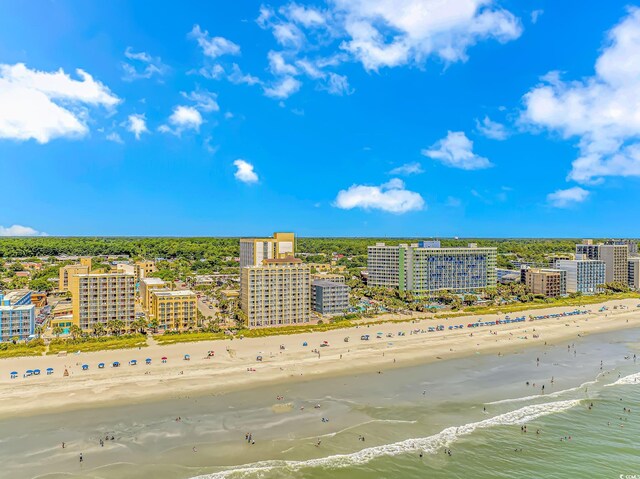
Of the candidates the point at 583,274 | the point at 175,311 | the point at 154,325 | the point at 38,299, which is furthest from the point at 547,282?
the point at 38,299

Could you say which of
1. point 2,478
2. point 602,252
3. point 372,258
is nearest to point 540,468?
point 2,478

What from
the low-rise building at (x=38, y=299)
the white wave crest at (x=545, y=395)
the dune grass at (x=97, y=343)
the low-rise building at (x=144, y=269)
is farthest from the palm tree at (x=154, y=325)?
the low-rise building at (x=144, y=269)

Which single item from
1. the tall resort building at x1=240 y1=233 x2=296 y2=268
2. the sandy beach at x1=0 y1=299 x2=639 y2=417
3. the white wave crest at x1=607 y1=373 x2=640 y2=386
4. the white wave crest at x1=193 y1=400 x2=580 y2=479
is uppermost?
the tall resort building at x1=240 y1=233 x2=296 y2=268

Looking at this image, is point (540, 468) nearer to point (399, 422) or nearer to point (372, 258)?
point (399, 422)

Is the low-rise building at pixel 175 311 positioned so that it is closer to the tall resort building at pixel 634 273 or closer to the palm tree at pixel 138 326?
the palm tree at pixel 138 326

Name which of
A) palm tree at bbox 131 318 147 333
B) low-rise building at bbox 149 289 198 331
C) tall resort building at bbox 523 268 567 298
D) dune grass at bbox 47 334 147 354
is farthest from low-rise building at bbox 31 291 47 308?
tall resort building at bbox 523 268 567 298

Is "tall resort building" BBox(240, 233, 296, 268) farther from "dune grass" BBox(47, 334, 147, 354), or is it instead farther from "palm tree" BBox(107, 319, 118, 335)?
"dune grass" BBox(47, 334, 147, 354)
